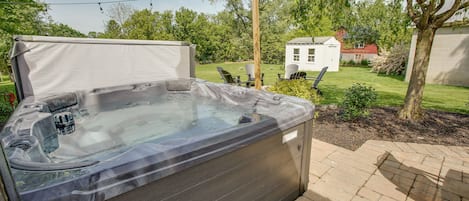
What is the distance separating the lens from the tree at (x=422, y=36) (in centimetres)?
325

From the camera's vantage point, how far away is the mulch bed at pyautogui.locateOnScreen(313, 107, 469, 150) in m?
3.13

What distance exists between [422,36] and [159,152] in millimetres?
4353

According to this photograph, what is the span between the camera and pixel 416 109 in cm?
372

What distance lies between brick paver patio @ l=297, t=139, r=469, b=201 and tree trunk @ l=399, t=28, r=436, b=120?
98 centimetres

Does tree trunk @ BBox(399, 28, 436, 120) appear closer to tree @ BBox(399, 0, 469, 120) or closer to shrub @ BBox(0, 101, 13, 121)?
tree @ BBox(399, 0, 469, 120)

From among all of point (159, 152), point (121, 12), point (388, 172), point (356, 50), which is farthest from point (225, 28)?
point (159, 152)

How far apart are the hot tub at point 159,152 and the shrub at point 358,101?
1.65 m

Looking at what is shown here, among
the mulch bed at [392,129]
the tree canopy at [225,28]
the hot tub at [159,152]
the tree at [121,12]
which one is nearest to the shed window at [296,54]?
the tree canopy at [225,28]

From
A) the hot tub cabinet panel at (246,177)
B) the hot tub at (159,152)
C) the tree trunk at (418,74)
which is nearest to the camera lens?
the hot tub at (159,152)

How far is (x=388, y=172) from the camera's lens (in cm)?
237

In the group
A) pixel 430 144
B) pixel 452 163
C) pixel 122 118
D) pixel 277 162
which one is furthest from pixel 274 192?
pixel 122 118

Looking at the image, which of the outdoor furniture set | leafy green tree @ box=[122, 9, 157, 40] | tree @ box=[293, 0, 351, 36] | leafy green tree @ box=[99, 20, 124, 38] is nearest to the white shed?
the outdoor furniture set

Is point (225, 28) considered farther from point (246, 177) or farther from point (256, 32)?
point (246, 177)

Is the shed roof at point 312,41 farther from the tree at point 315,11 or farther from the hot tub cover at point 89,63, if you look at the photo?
the hot tub cover at point 89,63
